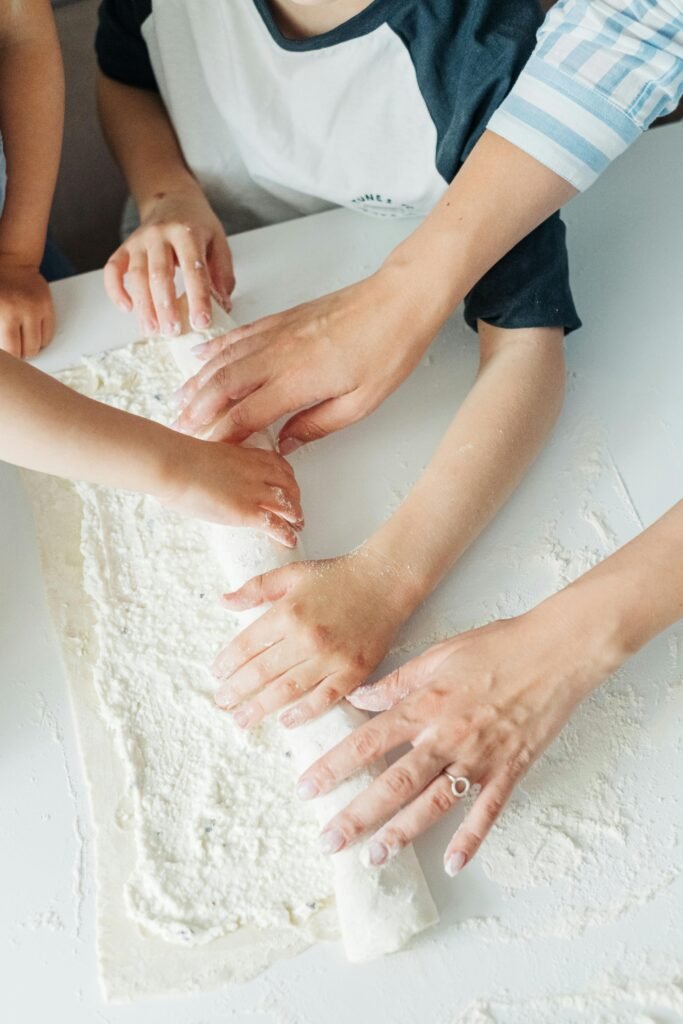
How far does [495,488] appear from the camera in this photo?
741 mm

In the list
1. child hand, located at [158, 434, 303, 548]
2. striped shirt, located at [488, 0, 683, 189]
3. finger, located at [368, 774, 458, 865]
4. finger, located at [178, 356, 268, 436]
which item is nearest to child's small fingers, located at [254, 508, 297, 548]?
child hand, located at [158, 434, 303, 548]

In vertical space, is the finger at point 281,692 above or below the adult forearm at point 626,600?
below

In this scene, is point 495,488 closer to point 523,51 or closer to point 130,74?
point 523,51

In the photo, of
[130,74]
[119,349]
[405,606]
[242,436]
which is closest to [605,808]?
[405,606]

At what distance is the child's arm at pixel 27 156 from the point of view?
84 centimetres

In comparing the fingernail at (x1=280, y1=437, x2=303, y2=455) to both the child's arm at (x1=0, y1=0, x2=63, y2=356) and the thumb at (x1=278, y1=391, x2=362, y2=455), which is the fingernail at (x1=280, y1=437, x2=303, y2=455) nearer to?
the thumb at (x1=278, y1=391, x2=362, y2=455)

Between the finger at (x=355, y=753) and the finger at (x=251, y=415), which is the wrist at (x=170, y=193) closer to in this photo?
the finger at (x=251, y=415)

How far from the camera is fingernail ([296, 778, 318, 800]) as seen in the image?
629mm

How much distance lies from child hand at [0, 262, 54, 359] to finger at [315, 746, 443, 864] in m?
0.49

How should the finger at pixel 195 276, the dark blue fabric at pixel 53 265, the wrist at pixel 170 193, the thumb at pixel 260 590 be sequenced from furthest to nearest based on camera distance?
1. the dark blue fabric at pixel 53 265
2. the wrist at pixel 170 193
3. the finger at pixel 195 276
4. the thumb at pixel 260 590

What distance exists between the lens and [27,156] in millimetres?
877

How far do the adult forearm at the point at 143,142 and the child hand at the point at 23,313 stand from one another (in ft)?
0.50

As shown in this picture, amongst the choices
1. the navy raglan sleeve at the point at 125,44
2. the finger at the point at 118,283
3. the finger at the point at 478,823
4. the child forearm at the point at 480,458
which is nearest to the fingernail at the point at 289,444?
the child forearm at the point at 480,458

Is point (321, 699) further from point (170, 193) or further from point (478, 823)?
point (170, 193)
